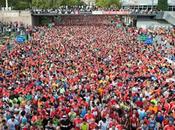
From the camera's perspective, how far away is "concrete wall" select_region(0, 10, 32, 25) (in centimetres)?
6881

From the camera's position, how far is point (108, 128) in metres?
16.3

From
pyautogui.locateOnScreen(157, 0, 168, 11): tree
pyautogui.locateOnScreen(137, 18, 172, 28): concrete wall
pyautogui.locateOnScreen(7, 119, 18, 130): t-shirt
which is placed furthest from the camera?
pyautogui.locateOnScreen(157, 0, 168, 11): tree

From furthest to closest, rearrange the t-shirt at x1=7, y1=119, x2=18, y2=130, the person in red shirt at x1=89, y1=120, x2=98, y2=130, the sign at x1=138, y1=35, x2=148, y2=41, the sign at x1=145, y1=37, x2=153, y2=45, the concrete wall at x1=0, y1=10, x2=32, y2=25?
1. the concrete wall at x1=0, y1=10, x2=32, y2=25
2. the sign at x1=138, y1=35, x2=148, y2=41
3. the sign at x1=145, y1=37, x2=153, y2=45
4. the t-shirt at x1=7, y1=119, x2=18, y2=130
5. the person in red shirt at x1=89, y1=120, x2=98, y2=130

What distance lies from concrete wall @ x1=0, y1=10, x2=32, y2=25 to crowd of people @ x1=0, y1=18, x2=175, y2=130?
78.6 feet

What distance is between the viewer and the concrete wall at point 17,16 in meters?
68.8

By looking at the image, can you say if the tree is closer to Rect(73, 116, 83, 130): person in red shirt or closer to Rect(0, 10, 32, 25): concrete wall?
Rect(0, 10, 32, 25): concrete wall

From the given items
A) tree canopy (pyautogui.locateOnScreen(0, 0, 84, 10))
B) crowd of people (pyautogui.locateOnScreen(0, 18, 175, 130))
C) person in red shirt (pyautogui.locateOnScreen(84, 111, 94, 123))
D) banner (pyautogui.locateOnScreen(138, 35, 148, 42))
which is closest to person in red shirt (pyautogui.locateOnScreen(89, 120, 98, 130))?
crowd of people (pyautogui.locateOnScreen(0, 18, 175, 130))

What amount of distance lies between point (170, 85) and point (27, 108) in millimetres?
7575

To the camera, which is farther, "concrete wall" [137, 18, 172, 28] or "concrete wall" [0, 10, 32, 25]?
"concrete wall" [0, 10, 32, 25]

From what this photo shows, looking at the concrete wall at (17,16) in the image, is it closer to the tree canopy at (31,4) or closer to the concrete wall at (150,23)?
the tree canopy at (31,4)

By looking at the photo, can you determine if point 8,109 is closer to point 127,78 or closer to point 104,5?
point 127,78

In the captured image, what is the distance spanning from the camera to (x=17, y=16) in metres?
69.0

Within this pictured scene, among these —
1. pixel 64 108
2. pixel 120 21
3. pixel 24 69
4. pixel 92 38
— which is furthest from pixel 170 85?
pixel 120 21

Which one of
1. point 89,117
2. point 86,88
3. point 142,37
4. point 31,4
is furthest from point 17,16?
point 89,117
